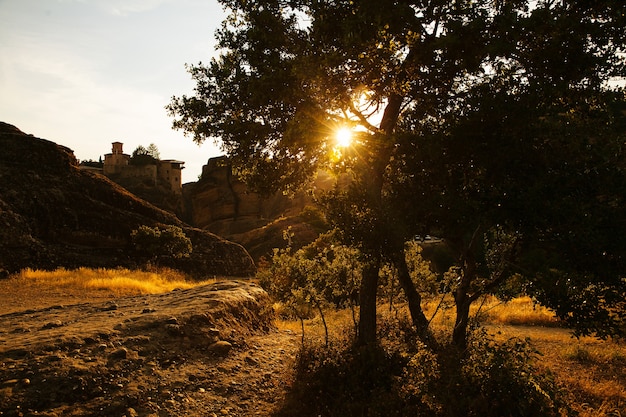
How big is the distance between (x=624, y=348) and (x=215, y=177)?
6585cm

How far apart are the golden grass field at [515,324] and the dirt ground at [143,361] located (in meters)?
3.05

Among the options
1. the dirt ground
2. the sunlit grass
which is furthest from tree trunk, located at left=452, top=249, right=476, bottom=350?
the sunlit grass

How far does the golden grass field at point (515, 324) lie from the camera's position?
955 centimetres

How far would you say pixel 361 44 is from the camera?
910cm

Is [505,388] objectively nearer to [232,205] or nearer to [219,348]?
[219,348]

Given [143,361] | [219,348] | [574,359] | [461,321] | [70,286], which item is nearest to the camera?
[143,361]

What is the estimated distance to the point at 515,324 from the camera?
20.9m

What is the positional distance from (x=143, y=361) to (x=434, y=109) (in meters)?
9.54

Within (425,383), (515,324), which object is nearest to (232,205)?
(515,324)

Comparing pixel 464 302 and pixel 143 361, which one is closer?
pixel 143 361

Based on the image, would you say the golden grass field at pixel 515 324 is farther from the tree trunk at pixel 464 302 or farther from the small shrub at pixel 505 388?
the small shrub at pixel 505 388

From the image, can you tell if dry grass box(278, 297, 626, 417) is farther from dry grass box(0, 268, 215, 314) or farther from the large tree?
dry grass box(0, 268, 215, 314)

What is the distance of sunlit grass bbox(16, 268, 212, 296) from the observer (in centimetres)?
2050

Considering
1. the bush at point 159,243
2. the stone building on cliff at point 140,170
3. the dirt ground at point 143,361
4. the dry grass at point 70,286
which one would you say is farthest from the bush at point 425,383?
the stone building on cliff at point 140,170
